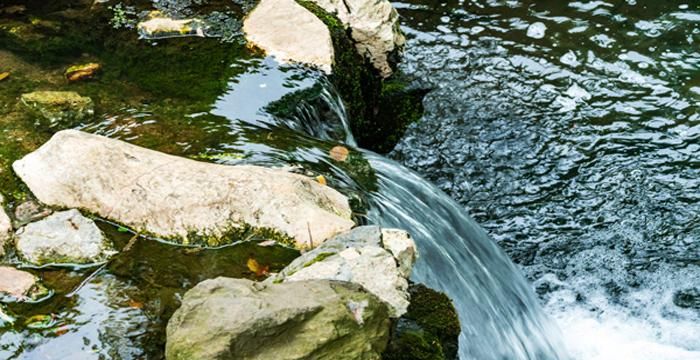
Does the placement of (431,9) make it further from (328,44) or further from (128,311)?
(128,311)

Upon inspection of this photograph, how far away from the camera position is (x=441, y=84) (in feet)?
23.5

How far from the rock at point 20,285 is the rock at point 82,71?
8.04 feet

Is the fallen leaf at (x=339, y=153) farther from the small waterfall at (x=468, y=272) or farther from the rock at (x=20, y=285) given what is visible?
the rock at (x=20, y=285)

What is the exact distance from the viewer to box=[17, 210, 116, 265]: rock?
357 centimetres

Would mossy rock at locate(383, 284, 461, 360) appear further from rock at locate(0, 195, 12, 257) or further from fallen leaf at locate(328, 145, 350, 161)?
rock at locate(0, 195, 12, 257)

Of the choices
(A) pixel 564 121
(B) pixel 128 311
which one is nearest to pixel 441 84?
(A) pixel 564 121

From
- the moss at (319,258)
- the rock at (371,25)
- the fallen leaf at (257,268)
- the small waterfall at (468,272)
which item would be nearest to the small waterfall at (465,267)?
the small waterfall at (468,272)

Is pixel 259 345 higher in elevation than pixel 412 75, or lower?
higher

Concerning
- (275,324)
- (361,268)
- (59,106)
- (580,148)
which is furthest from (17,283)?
(580,148)

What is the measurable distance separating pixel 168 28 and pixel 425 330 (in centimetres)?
419

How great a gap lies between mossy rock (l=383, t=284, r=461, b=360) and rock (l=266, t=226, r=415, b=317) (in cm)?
18

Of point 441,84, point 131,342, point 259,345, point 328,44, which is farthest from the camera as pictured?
point 441,84

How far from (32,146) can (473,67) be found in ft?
14.6

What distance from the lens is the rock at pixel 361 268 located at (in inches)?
116
